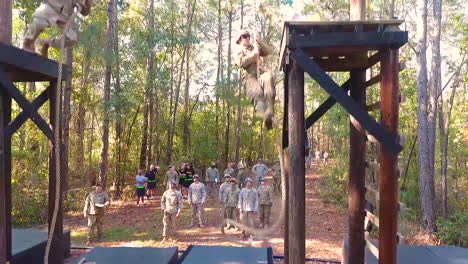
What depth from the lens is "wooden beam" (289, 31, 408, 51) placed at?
11.6 feet

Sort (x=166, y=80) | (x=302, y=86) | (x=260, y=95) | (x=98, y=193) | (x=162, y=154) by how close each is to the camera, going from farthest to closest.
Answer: (x=162, y=154) < (x=166, y=80) < (x=98, y=193) < (x=260, y=95) < (x=302, y=86)

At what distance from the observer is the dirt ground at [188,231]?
943cm

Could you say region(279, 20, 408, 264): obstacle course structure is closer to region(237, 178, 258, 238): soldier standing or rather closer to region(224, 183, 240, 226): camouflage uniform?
region(237, 178, 258, 238): soldier standing

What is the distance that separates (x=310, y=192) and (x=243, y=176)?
5063 mm

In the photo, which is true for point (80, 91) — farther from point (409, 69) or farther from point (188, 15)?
point (409, 69)

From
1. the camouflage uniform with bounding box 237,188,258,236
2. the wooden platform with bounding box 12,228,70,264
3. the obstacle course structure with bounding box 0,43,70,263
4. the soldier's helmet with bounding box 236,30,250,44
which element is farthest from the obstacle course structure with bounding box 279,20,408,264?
the camouflage uniform with bounding box 237,188,258,236

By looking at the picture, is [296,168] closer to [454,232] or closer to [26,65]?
[26,65]

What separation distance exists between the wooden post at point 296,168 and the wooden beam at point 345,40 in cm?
23

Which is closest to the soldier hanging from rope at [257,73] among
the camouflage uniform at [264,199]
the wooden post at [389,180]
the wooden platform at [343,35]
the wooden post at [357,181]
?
the wooden platform at [343,35]

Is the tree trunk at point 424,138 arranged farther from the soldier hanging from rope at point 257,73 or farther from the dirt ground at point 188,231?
the soldier hanging from rope at point 257,73

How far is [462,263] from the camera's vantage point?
17.1 feet

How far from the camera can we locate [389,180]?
3.57m

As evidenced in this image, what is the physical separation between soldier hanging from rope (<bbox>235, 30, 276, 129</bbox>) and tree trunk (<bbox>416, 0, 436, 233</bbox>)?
24.8 feet

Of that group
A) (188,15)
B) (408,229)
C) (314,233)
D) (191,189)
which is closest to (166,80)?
(188,15)
